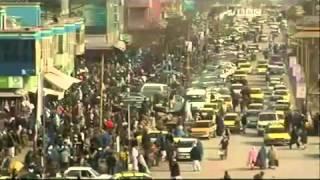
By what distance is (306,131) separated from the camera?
29.8 feet

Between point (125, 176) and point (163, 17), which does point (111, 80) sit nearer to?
point (163, 17)

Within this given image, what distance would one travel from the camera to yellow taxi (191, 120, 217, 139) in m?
10.1

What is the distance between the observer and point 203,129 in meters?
10.3

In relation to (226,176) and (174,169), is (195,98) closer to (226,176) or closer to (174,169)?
(174,169)

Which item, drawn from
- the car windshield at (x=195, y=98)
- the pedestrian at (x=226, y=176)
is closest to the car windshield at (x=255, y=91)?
the car windshield at (x=195, y=98)

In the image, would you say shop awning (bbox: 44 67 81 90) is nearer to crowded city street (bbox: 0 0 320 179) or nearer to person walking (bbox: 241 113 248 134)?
crowded city street (bbox: 0 0 320 179)

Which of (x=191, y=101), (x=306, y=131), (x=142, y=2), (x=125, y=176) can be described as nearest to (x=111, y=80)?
(x=191, y=101)

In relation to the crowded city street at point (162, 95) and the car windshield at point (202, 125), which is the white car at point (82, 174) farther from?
the car windshield at point (202, 125)

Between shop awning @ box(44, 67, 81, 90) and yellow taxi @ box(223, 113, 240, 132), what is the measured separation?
410 cm

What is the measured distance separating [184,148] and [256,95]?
4223mm

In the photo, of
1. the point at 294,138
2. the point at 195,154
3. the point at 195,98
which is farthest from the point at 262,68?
the point at 195,154

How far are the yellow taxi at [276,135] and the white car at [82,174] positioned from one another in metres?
1.55

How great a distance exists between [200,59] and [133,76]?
99cm

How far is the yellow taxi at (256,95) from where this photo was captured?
12.4 m
